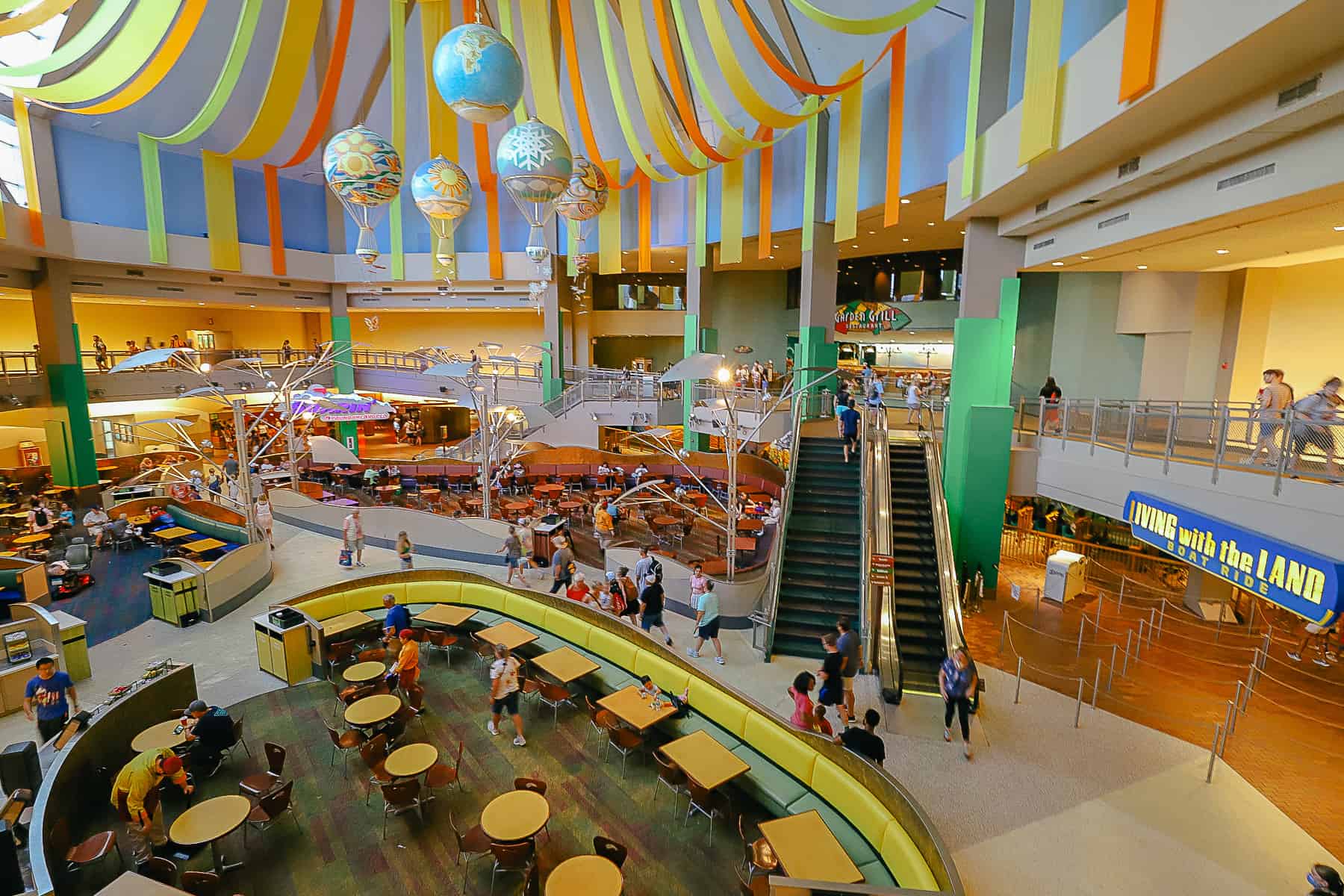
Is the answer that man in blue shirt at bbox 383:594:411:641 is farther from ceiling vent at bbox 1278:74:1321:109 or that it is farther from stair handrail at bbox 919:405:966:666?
ceiling vent at bbox 1278:74:1321:109

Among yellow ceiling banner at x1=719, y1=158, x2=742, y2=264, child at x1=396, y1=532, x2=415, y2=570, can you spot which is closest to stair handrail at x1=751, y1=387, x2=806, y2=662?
child at x1=396, y1=532, x2=415, y2=570

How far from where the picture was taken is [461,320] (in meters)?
30.7

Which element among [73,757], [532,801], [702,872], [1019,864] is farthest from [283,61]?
[1019,864]

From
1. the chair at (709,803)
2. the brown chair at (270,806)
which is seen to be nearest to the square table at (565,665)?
the chair at (709,803)

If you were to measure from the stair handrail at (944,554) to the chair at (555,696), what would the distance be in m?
5.08

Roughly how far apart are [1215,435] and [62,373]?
27.4m

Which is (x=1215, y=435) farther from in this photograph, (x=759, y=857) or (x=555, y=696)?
(x=555, y=696)

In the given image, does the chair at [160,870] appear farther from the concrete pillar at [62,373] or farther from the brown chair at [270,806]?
the concrete pillar at [62,373]

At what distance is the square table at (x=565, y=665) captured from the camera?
26.9 feet

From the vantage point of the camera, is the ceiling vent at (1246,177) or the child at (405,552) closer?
the ceiling vent at (1246,177)

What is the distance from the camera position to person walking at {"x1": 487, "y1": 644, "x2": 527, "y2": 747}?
25.4 feet

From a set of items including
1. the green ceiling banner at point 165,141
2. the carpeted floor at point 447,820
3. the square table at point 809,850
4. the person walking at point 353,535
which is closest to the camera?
the square table at point 809,850

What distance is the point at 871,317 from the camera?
2539 centimetres

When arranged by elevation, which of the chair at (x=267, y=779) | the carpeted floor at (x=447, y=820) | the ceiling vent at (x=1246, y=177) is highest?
the ceiling vent at (x=1246, y=177)
